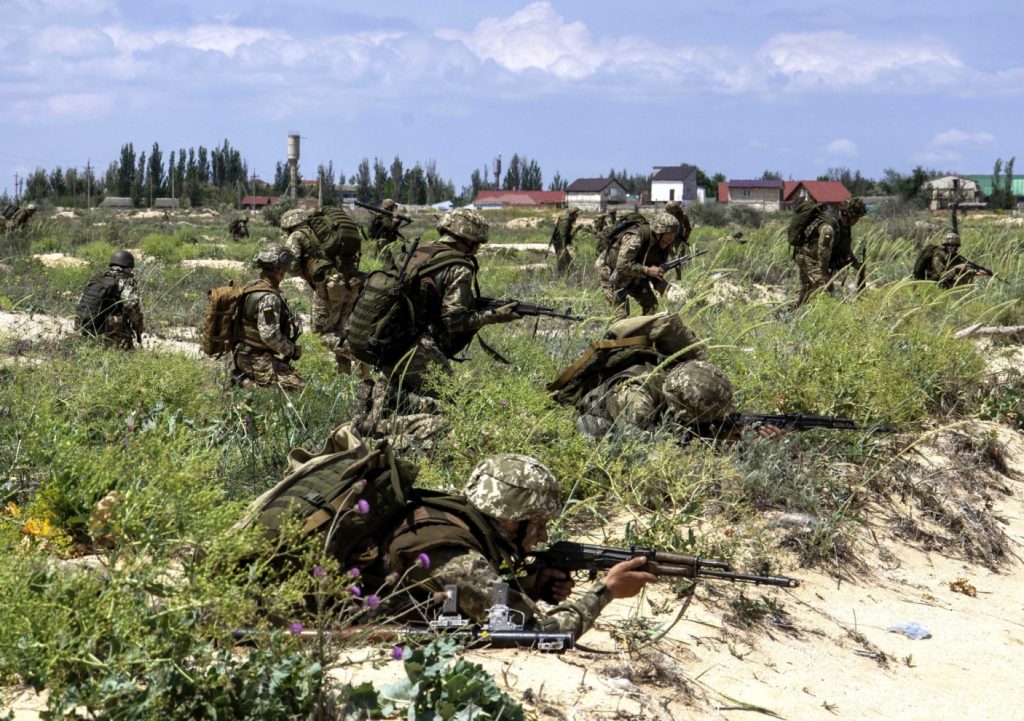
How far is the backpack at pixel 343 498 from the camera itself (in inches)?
132

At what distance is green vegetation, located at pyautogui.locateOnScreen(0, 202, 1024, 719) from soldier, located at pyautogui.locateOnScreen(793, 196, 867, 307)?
3.59 ft

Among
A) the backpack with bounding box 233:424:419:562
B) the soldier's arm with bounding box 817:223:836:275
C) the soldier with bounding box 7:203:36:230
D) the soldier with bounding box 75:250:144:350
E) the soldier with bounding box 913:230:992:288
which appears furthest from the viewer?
the soldier with bounding box 7:203:36:230

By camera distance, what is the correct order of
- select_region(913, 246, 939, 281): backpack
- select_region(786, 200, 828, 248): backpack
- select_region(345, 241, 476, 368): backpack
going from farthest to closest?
select_region(913, 246, 939, 281): backpack, select_region(786, 200, 828, 248): backpack, select_region(345, 241, 476, 368): backpack

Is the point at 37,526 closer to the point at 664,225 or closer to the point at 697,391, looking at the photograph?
the point at 697,391

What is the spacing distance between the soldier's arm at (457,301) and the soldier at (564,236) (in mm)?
9395

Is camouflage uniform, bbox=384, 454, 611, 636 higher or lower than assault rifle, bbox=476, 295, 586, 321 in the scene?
lower

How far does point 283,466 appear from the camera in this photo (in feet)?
16.6

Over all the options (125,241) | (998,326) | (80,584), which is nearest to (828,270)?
(998,326)

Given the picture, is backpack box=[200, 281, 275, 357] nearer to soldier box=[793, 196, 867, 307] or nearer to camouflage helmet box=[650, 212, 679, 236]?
camouflage helmet box=[650, 212, 679, 236]

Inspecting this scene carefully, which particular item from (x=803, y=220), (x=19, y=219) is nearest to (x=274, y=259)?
(x=803, y=220)

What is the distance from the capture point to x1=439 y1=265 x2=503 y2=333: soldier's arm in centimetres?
560

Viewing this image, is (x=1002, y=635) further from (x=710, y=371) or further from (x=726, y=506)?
(x=710, y=371)

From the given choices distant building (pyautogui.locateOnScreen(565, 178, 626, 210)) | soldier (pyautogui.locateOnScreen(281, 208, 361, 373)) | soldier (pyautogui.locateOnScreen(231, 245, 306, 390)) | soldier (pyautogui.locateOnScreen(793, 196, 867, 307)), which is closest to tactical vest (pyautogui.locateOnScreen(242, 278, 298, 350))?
soldier (pyautogui.locateOnScreen(231, 245, 306, 390))

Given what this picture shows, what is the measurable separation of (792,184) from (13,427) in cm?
6819
